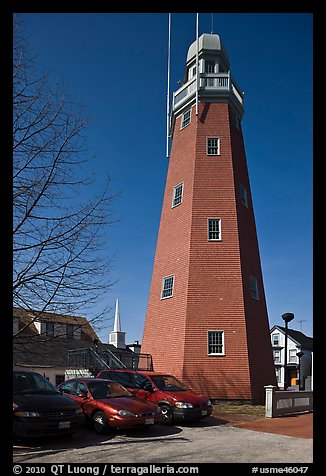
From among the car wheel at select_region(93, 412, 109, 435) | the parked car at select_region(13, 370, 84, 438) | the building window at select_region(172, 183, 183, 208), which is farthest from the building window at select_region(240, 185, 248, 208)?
the parked car at select_region(13, 370, 84, 438)

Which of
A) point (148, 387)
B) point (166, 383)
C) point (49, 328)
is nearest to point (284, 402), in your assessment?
point (166, 383)

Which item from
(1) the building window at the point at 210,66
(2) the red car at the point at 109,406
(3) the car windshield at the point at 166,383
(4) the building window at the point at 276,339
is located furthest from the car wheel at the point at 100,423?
(4) the building window at the point at 276,339

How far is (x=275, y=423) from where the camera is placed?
566 inches

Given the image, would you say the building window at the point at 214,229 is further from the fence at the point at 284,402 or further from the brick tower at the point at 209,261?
the fence at the point at 284,402

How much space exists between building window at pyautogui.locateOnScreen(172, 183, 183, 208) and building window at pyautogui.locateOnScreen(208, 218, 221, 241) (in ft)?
7.74

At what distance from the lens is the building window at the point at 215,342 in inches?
800

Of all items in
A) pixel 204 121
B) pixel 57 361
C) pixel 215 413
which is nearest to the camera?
pixel 215 413

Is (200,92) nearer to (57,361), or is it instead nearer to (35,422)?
(35,422)

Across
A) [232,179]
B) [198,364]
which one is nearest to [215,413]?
[198,364]

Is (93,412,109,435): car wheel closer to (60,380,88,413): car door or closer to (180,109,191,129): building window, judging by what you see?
(60,380,88,413): car door

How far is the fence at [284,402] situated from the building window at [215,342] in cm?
407
